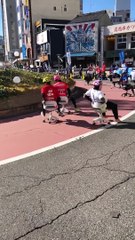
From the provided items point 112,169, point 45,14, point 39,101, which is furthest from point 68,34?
point 112,169

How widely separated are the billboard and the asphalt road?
137 feet

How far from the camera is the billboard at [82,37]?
152 ft

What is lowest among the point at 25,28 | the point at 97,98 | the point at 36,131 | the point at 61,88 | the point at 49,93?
the point at 36,131

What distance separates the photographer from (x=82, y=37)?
155ft

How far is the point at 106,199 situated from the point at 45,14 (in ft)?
213

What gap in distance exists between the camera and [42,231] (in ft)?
11.5

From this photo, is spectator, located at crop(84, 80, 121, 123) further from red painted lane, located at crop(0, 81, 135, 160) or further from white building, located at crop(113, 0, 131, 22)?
white building, located at crop(113, 0, 131, 22)

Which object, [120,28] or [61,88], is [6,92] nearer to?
[61,88]

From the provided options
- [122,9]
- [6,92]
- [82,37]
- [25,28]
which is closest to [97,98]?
[6,92]

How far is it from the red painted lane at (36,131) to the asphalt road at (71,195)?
2.50ft

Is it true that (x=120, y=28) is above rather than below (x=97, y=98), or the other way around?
above

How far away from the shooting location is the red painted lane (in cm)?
693

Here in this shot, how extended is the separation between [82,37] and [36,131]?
41397 millimetres

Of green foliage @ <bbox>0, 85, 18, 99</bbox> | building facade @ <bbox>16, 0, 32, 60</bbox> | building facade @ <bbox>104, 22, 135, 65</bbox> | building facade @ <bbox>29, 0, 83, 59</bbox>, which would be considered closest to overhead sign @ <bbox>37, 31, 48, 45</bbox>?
building facade @ <bbox>29, 0, 83, 59</bbox>
